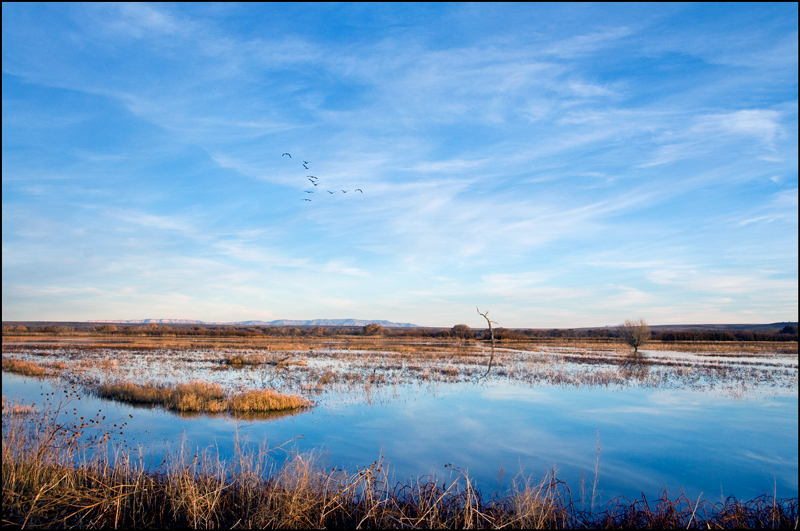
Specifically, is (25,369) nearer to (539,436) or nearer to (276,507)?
(276,507)

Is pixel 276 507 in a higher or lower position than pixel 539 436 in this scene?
higher

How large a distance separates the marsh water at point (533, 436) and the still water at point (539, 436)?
→ 0.04 metres

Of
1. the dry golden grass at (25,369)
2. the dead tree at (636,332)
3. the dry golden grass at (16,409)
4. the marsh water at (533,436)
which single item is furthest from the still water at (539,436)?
the dead tree at (636,332)

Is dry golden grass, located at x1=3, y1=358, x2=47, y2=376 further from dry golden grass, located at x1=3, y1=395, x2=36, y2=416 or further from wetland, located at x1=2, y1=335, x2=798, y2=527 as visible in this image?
dry golden grass, located at x1=3, y1=395, x2=36, y2=416

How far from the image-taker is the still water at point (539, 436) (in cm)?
1009

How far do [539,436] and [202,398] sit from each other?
11.3 metres

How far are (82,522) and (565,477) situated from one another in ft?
28.1

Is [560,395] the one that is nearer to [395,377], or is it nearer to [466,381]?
[466,381]

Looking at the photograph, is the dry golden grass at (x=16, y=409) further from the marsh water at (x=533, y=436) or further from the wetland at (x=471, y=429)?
the marsh water at (x=533, y=436)

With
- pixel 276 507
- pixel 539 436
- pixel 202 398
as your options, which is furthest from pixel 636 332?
pixel 276 507

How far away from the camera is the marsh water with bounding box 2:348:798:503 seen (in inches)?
396

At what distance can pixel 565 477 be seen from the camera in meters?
9.83

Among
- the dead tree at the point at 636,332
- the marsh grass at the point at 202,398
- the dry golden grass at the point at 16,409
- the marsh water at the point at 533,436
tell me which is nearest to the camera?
the marsh water at the point at 533,436

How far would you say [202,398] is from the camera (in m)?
16.5
